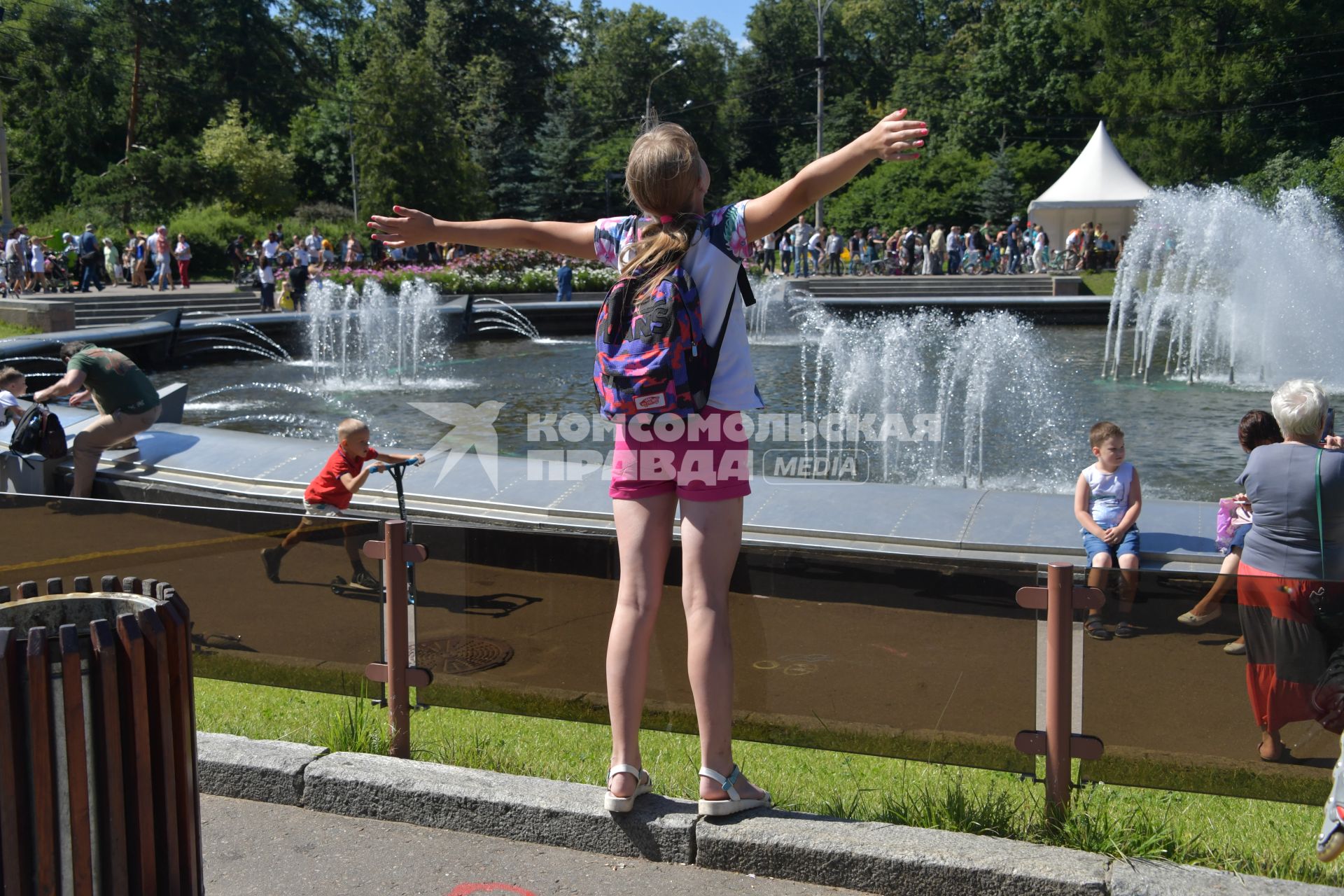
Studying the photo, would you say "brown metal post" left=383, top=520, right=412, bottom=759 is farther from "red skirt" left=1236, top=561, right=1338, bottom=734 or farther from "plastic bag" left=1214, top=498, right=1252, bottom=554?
"plastic bag" left=1214, top=498, right=1252, bottom=554

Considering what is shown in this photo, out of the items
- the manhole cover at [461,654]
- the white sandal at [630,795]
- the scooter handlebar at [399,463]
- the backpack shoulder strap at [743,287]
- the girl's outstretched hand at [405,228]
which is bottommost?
the white sandal at [630,795]

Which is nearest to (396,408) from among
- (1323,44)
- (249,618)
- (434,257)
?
(249,618)

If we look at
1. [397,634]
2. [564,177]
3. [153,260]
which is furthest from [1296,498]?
[564,177]

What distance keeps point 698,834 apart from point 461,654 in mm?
1470

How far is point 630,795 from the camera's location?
11.6 ft

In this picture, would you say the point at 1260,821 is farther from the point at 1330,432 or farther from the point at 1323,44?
the point at 1323,44

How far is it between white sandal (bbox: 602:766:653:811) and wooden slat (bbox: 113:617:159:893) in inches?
47.5

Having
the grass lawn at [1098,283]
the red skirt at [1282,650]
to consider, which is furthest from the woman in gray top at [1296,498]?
the grass lawn at [1098,283]

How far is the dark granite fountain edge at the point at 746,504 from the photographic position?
279 inches

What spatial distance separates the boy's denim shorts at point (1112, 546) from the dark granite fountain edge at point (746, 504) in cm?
7

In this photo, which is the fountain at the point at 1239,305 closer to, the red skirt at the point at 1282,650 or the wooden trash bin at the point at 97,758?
the red skirt at the point at 1282,650

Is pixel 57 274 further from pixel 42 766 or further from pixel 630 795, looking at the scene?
pixel 42 766

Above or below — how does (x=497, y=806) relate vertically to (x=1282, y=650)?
below

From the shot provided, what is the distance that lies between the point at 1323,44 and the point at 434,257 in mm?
39448
